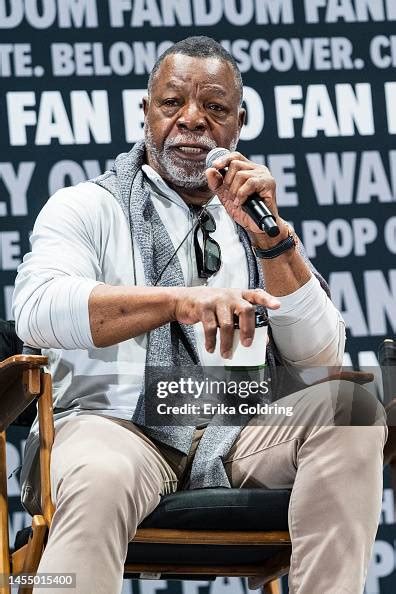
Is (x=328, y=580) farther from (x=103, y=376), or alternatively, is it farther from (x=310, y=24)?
(x=310, y=24)

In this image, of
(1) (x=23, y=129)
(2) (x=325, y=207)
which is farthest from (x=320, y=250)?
(1) (x=23, y=129)

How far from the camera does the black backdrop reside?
124 inches

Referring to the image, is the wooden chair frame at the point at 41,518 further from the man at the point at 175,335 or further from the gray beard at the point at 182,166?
the gray beard at the point at 182,166

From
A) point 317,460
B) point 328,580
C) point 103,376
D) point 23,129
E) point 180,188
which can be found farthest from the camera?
point 23,129

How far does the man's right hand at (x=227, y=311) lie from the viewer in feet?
5.50

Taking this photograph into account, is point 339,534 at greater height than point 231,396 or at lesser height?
lesser

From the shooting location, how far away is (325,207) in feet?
10.5

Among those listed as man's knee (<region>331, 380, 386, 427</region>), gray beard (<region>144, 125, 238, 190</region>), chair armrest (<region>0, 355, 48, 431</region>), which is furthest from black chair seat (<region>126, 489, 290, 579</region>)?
gray beard (<region>144, 125, 238, 190</region>)

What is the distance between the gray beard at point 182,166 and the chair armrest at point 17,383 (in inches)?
23.3

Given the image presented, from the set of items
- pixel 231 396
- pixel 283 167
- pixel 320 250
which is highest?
pixel 283 167

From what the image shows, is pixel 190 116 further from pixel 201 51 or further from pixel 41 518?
pixel 41 518

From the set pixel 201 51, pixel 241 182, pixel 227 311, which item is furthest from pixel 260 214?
pixel 201 51

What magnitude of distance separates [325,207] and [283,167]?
0.16m

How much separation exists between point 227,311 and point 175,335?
1.75 ft
